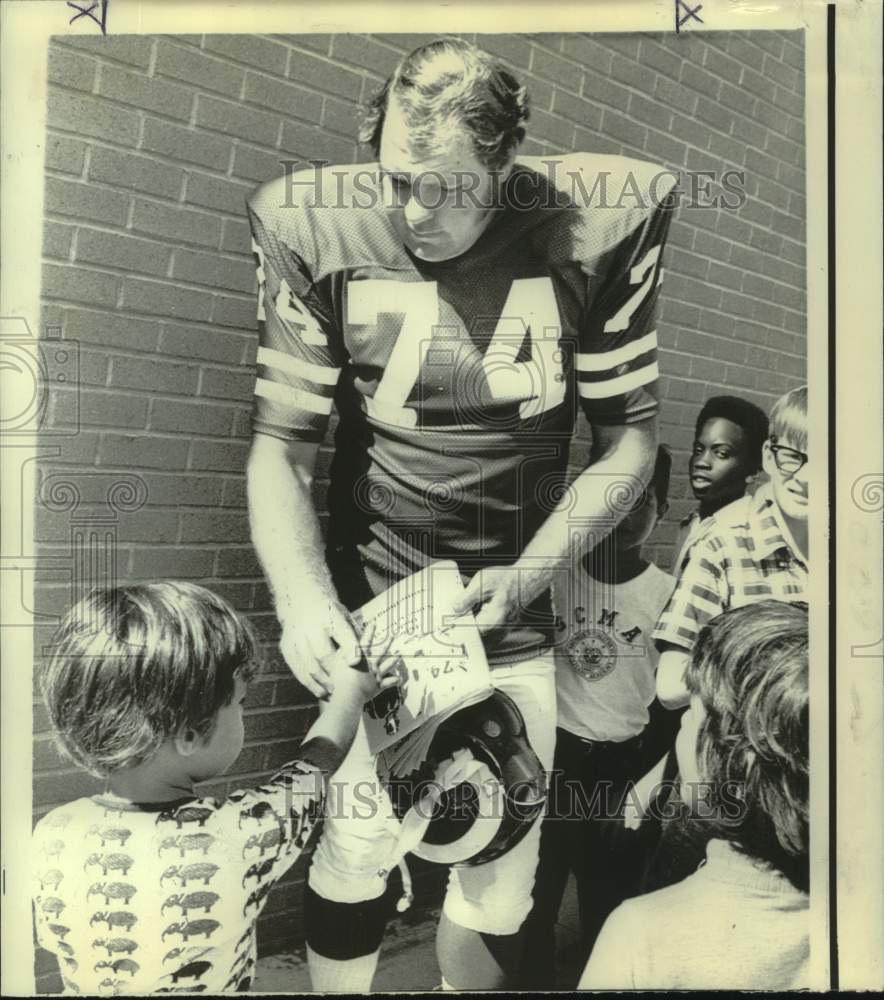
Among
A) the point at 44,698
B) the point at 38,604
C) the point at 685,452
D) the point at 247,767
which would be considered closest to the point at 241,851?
the point at 247,767

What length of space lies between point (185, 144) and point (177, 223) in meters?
0.23

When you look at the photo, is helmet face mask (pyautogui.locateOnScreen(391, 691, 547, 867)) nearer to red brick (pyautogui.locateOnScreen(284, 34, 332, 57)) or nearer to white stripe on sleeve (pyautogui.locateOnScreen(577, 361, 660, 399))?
white stripe on sleeve (pyautogui.locateOnScreen(577, 361, 660, 399))

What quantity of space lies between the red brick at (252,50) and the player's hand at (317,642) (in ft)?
5.21

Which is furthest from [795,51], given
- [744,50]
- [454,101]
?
[454,101]

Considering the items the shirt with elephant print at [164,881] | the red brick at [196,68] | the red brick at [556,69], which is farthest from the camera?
the red brick at [556,69]

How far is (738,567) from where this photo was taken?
3031 millimetres

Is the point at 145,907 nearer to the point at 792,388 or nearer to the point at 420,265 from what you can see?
the point at 420,265

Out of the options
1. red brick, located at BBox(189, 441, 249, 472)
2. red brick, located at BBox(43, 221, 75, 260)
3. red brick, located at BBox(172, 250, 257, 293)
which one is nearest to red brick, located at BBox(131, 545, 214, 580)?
red brick, located at BBox(189, 441, 249, 472)

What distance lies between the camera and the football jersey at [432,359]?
9.54ft

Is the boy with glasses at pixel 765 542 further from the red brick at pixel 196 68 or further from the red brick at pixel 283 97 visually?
the red brick at pixel 196 68

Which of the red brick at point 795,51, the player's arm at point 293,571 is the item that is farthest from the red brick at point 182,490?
the red brick at point 795,51

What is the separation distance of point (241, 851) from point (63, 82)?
2270 millimetres

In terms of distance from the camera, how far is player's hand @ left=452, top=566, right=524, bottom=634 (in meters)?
2.92

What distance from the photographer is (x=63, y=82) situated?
112 inches
